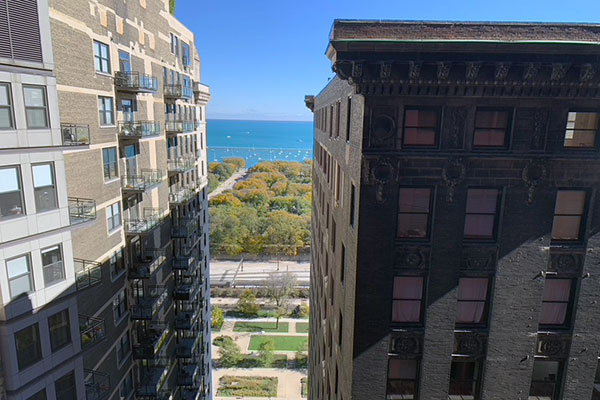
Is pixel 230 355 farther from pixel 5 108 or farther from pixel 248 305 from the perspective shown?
pixel 5 108

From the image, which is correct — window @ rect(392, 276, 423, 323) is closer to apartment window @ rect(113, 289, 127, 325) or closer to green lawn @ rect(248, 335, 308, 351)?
apartment window @ rect(113, 289, 127, 325)

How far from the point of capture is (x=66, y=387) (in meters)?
14.9

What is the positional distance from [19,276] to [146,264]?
30.6ft

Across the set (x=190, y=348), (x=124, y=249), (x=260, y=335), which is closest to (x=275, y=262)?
(x=260, y=335)

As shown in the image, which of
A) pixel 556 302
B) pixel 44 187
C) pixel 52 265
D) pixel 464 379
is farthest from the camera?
pixel 464 379

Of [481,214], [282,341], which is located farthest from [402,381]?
[282,341]

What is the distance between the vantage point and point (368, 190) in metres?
13.1

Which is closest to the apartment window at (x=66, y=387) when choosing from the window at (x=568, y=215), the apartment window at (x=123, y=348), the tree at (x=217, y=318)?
the apartment window at (x=123, y=348)

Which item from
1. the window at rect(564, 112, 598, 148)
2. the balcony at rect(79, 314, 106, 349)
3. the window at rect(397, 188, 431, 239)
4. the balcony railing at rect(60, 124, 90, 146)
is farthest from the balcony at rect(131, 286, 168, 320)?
the window at rect(564, 112, 598, 148)

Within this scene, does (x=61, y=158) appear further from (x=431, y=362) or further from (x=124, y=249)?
(x=431, y=362)

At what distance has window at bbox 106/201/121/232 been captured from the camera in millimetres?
18609

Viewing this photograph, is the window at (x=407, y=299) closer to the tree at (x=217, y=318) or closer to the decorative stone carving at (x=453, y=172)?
the decorative stone carving at (x=453, y=172)

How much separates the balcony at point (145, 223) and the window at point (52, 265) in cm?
623

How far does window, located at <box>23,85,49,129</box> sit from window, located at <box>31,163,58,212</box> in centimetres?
147
